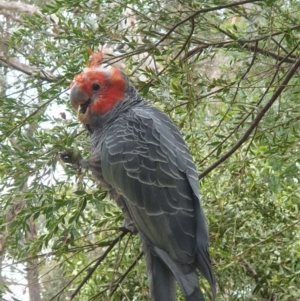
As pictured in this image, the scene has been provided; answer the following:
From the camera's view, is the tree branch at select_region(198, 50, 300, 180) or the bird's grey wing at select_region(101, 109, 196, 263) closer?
the bird's grey wing at select_region(101, 109, 196, 263)

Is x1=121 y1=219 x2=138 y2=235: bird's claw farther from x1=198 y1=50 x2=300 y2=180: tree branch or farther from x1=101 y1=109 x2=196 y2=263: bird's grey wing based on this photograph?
x1=198 y1=50 x2=300 y2=180: tree branch

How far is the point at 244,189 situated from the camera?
1.59 m

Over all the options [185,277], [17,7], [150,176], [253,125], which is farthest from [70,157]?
[17,7]

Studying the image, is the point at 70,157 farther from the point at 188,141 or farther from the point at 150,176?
the point at 188,141

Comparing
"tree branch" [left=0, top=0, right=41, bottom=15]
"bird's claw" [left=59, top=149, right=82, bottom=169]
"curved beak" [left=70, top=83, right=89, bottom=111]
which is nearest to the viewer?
"bird's claw" [left=59, top=149, right=82, bottom=169]

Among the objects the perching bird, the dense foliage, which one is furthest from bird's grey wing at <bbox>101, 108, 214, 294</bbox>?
the dense foliage

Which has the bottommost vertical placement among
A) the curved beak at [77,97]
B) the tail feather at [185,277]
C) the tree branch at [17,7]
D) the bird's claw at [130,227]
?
the tail feather at [185,277]

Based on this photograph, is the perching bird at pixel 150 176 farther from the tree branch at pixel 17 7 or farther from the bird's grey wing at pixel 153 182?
the tree branch at pixel 17 7

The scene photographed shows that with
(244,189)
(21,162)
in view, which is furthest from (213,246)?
(21,162)

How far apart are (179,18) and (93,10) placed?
264 millimetres

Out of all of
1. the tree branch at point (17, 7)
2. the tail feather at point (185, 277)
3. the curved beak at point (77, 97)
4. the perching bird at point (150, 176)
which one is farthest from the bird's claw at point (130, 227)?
the tree branch at point (17, 7)

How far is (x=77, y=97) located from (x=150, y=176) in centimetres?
33

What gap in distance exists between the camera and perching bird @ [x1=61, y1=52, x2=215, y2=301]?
1207 mm

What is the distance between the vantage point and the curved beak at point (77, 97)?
4.81 feet
